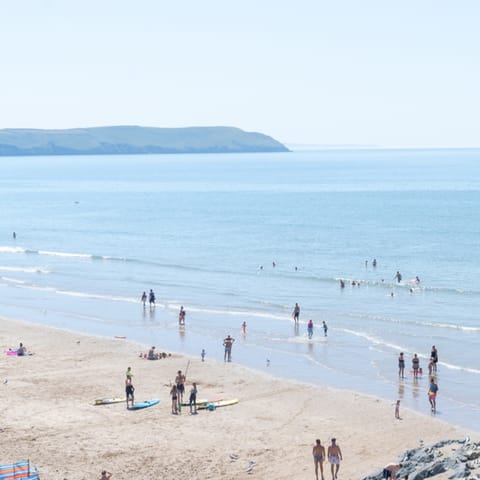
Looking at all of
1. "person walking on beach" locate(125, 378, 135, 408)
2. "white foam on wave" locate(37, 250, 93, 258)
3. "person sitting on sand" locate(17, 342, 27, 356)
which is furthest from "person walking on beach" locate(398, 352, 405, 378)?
"white foam on wave" locate(37, 250, 93, 258)

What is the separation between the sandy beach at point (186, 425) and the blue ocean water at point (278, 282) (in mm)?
2354

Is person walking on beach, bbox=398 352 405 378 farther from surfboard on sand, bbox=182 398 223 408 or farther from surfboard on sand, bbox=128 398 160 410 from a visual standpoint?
surfboard on sand, bbox=128 398 160 410

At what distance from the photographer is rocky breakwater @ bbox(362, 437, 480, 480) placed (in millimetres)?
20828

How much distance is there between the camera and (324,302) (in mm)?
56406

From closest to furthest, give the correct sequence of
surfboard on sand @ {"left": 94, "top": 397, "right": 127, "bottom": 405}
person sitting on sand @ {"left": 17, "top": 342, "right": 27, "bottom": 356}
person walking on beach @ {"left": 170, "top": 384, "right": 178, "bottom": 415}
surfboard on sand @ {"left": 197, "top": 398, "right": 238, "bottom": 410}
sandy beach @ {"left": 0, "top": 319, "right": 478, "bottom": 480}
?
sandy beach @ {"left": 0, "top": 319, "right": 478, "bottom": 480} < person walking on beach @ {"left": 170, "top": 384, "right": 178, "bottom": 415} < surfboard on sand @ {"left": 197, "top": 398, "right": 238, "bottom": 410} < surfboard on sand @ {"left": 94, "top": 397, "right": 127, "bottom": 405} < person sitting on sand @ {"left": 17, "top": 342, "right": 27, "bottom": 356}

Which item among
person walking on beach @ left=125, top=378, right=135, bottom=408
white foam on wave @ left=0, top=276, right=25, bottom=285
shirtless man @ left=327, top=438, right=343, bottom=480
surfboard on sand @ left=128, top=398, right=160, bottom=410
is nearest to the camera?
shirtless man @ left=327, top=438, right=343, bottom=480

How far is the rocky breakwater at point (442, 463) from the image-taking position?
Answer: 20.8 metres

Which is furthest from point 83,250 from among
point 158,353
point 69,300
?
point 158,353

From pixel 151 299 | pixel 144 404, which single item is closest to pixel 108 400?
pixel 144 404

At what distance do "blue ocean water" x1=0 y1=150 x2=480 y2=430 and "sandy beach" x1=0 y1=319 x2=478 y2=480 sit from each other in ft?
7.72

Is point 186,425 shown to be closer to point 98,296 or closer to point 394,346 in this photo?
point 394,346

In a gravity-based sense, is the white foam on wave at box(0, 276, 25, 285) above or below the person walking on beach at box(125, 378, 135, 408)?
below

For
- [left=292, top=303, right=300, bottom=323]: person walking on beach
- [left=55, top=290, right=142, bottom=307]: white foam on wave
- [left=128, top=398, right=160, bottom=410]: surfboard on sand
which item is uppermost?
[left=292, top=303, right=300, bottom=323]: person walking on beach

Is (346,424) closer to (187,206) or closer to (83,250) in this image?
(83,250)
